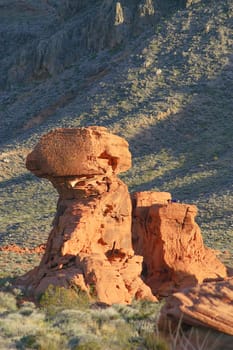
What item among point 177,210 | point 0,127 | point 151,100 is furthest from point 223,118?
point 177,210

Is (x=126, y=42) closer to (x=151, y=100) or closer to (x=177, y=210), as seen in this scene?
(x=151, y=100)

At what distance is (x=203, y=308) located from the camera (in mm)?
13641

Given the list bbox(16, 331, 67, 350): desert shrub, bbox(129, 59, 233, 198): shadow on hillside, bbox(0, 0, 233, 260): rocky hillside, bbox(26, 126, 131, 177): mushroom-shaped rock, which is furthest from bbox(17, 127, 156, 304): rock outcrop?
bbox(129, 59, 233, 198): shadow on hillside

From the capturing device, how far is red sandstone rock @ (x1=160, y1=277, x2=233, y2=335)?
1348 cm

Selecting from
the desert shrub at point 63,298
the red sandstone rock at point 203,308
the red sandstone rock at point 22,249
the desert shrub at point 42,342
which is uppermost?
the red sandstone rock at point 203,308

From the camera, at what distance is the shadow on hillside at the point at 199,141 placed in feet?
189

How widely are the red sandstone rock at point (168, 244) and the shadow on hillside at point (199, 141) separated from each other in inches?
1015

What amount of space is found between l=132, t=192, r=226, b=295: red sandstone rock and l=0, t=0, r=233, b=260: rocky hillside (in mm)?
8527

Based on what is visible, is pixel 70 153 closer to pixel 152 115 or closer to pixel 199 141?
pixel 199 141

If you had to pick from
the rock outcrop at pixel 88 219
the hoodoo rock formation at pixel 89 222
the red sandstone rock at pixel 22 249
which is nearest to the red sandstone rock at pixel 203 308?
the hoodoo rock formation at pixel 89 222

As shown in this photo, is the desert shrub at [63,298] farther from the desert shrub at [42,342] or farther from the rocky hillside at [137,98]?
the rocky hillside at [137,98]

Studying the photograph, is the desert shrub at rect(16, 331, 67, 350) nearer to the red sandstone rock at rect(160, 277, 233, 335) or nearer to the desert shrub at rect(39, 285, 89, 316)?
the red sandstone rock at rect(160, 277, 233, 335)

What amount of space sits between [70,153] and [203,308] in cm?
1030

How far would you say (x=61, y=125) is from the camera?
71625mm
